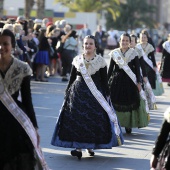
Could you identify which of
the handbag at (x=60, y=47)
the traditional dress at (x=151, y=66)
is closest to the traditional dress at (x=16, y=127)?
the traditional dress at (x=151, y=66)

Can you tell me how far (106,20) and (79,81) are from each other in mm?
59791

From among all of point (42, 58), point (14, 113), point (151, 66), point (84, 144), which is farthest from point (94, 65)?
point (42, 58)

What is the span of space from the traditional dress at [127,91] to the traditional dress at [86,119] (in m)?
2.44

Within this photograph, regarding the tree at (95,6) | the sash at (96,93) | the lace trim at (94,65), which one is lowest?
the tree at (95,6)

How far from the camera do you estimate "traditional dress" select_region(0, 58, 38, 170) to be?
259 inches

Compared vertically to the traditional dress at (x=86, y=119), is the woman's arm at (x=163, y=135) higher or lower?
higher

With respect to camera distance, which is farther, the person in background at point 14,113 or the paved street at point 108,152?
the paved street at point 108,152

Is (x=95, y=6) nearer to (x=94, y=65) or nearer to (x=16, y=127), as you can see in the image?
(x=94, y=65)

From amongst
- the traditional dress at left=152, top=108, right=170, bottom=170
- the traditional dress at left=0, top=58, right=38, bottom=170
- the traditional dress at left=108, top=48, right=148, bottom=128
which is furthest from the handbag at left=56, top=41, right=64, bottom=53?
the traditional dress at left=152, top=108, right=170, bottom=170

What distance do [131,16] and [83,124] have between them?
58.0 metres

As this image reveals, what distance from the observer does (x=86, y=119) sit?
10.5m

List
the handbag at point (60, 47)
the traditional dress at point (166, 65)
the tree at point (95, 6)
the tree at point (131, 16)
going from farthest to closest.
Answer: the tree at point (131, 16)
the tree at point (95, 6)
the handbag at point (60, 47)
the traditional dress at point (166, 65)

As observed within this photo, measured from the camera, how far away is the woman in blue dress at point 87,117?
10.4 meters

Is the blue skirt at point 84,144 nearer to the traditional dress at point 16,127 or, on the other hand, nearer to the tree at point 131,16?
the traditional dress at point 16,127
